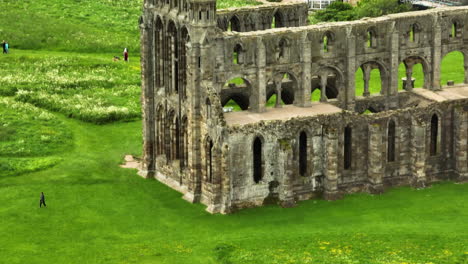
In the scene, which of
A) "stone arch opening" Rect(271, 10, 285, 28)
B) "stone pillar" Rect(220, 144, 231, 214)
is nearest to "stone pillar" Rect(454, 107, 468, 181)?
"stone arch opening" Rect(271, 10, 285, 28)

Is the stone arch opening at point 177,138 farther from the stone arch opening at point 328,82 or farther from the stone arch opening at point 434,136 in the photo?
the stone arch opening at point 434,136

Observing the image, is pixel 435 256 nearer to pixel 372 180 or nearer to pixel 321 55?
pixel 372 180

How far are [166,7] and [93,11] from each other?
2528 inches

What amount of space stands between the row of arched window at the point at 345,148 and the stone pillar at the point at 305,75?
3.90 meters

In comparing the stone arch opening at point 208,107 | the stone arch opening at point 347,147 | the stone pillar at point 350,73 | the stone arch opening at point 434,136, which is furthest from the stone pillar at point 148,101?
the stone arch opening at point 434,136

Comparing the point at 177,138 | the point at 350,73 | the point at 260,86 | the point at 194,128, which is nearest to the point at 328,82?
the point at 350,73

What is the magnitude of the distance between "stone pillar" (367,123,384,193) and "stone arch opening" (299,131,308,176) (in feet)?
18.0

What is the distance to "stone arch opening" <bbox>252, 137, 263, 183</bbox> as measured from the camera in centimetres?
9600

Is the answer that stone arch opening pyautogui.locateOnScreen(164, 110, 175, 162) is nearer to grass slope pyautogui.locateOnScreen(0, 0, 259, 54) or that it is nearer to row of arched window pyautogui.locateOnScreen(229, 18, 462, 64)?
row of arched window pyautogui.locateOnScreen(229, 18, 462, 64)

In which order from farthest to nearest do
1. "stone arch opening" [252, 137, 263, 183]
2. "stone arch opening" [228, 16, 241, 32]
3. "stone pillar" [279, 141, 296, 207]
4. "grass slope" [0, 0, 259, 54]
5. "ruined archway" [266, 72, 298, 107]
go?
"grass slope" [0, 0, 259, 54], "stone arch opening" [228, 16, 241, 32], "ruined archway" [266, 72, 298, 107], "stone arch opening" [252, 137, 263, 183], "stone pillar" [279, 141, 296, 207]

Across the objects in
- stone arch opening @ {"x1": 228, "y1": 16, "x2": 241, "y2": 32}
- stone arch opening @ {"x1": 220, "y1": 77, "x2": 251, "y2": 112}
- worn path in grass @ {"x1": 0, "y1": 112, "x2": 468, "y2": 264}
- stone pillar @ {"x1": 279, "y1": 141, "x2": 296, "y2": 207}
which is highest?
stone arch opening @ {"x1": 228, "y1": 16, "x2": 241, "y2": 32}

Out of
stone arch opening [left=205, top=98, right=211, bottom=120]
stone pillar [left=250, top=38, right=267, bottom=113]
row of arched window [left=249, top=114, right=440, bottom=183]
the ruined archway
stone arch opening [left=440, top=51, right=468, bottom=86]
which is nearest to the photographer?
stone arch opening [left=205, top=98, right=211, bottom=120]

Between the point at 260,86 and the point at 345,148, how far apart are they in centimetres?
885

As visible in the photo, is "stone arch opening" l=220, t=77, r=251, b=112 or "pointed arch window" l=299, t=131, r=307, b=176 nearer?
"pointed arch window" l=299, t=131, r=307, b=176
